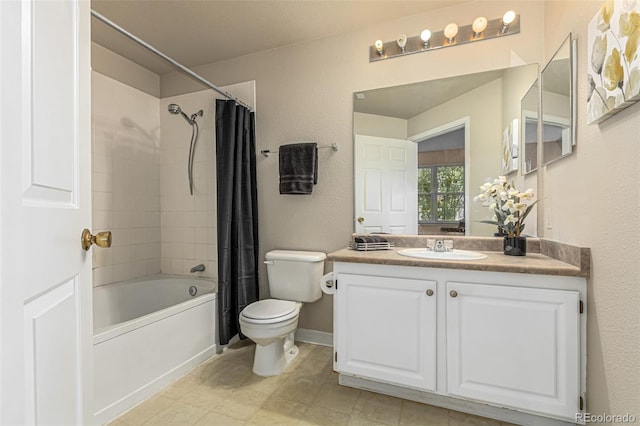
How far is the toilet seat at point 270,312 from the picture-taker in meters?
1.89

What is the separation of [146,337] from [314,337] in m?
1.22

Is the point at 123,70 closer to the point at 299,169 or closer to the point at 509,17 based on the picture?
the point at 299,169

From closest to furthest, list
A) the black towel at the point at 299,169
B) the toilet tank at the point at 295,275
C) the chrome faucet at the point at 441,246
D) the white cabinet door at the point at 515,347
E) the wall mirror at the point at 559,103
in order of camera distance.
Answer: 1. the white cabinet door at the point at 515,347
2. the wall mirror at the point at 559,103
3. the chrome faucet at the point at 441,246
4. the toilet tank at the point at 295,275
5. the black towel at the point at 299,169

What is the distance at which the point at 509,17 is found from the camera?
1885 mm

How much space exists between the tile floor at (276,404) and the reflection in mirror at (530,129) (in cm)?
148

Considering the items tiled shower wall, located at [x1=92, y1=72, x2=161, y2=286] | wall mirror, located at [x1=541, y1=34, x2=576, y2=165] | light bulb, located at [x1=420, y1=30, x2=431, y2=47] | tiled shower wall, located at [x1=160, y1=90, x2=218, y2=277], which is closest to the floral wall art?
wall mirror, located at [x1=541, y1=34, x2=576, y2=165]

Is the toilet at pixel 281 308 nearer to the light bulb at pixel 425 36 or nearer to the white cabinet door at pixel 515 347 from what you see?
the white cabinet door at pixel 515 347

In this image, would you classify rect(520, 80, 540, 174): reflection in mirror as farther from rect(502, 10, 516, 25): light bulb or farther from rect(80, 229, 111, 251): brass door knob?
rect(80, 229, 111, 251): brass door knob

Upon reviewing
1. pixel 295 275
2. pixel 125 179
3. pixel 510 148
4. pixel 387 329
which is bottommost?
pixel 387 329

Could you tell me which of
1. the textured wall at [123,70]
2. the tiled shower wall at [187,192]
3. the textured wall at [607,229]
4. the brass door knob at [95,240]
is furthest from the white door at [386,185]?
the textured wall at [123,70]

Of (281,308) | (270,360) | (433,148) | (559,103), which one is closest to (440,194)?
(433,148)

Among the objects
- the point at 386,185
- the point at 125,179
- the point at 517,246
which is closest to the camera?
the point at 517,246

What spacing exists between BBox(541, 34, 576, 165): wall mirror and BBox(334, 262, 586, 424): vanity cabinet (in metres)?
0.72

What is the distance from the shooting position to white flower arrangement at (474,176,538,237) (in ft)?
5.87
